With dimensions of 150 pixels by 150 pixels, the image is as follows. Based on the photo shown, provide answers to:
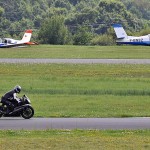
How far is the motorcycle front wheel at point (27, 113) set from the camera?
80.5ft

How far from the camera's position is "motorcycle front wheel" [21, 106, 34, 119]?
24.5 m

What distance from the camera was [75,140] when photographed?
60.0ft

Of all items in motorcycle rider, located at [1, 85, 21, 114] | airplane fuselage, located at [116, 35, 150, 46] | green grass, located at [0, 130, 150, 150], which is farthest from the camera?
airplane fuselage, located at [116, 35, 150, 46]

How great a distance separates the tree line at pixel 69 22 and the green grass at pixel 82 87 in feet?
213

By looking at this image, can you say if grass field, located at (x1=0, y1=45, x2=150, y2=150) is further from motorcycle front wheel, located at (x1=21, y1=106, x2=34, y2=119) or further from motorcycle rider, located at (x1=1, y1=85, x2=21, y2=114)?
motorcycle rider, located at (x1=1, y1=85, x2=21, y2=114)

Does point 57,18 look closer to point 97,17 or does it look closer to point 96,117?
point 97,17

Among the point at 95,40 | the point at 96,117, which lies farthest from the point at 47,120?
the point at 95,40

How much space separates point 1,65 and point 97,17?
117 metres

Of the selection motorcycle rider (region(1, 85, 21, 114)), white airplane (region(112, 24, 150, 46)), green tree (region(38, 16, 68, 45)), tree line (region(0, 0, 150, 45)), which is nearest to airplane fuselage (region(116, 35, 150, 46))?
white airplane (region(112, 24, 150, 46))

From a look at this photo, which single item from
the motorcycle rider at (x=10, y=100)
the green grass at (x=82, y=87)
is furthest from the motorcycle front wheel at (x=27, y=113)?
the green grass at (x=82, y=87)

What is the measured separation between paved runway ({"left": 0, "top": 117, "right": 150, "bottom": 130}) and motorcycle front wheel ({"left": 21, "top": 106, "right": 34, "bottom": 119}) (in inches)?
5.6

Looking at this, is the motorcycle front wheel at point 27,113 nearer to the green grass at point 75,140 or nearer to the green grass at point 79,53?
the green grass at point 75,140

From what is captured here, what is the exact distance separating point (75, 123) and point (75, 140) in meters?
5.00

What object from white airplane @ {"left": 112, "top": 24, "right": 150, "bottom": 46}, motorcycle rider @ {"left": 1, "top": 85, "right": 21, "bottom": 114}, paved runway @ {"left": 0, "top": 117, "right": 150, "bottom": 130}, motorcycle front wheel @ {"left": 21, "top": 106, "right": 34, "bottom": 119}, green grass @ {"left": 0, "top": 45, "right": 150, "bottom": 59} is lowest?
green grass @ {"left": 0, "top": 45, "right": 150, "bottom": 59}
